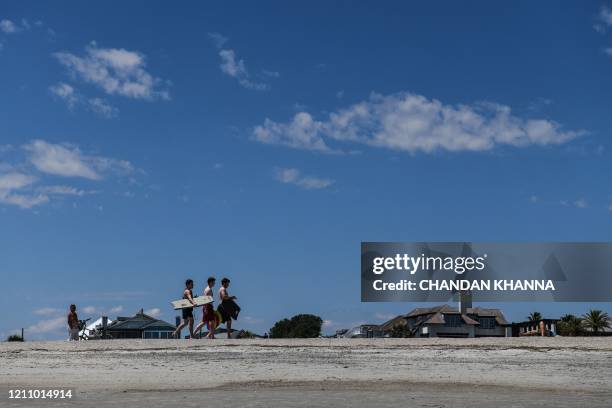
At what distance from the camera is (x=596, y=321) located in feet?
372

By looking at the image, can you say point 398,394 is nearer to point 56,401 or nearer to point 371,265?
point 56,401

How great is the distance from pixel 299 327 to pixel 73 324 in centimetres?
10137

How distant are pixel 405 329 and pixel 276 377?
305 ft

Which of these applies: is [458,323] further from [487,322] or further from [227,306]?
[227,306]

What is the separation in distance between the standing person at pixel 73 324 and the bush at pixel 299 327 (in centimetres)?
9564

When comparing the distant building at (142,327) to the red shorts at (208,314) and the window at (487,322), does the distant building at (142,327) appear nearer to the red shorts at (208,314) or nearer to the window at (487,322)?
the window at (487,322)

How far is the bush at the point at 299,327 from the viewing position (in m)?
123

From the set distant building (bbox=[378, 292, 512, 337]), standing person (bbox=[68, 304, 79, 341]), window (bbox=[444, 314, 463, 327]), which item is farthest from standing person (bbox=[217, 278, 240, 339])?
window (bbox=[444, 314, 463, 327])

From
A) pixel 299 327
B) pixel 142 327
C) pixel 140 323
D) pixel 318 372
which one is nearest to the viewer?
pixel 318 372

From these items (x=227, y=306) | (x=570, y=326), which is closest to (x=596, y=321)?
(x=570, y=326)

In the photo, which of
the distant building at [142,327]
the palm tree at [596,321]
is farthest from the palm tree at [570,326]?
the distant building at [142,327]

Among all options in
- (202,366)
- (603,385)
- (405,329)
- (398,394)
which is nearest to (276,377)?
(202,366)

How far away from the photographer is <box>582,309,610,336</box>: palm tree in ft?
367

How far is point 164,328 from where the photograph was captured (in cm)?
9775
